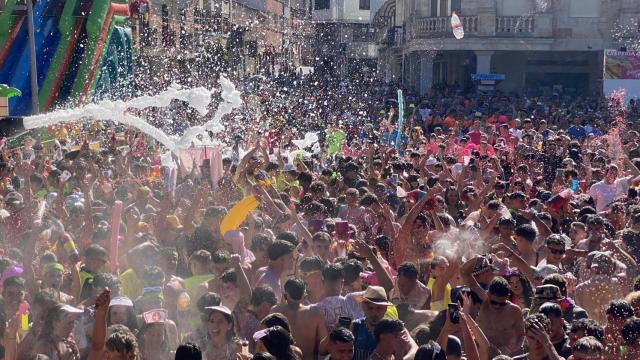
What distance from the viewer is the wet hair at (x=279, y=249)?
673 cm

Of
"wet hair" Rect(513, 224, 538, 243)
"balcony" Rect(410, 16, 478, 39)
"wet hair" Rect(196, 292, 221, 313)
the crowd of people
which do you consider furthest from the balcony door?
"wet hair" Rect(196, 292, 221, 313)

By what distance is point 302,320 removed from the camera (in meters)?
5.89

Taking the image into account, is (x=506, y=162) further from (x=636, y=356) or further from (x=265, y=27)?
(x=265, y=27)

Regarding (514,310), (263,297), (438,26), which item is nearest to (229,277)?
(263,297)

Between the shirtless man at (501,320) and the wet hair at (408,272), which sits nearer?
the shirtless man at (501,320)

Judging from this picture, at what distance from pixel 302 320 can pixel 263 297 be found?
289 millimetres

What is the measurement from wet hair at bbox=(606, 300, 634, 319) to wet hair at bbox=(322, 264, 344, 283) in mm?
1516

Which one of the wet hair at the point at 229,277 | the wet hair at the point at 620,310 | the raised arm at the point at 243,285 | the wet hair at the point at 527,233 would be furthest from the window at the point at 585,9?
the wet hair at the point at 620,310

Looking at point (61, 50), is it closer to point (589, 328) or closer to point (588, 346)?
point (589, 328)

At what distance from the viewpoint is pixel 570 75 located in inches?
1471

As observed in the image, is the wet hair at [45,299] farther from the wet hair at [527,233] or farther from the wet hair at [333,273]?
the wet hair at [527,233]

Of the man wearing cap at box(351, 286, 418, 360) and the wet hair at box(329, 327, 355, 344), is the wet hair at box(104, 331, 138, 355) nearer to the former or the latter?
the wet hair at box(329, 327, 355, 344)

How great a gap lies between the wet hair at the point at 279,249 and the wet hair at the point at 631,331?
227 cm

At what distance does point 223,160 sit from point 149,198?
2708 millimetres
